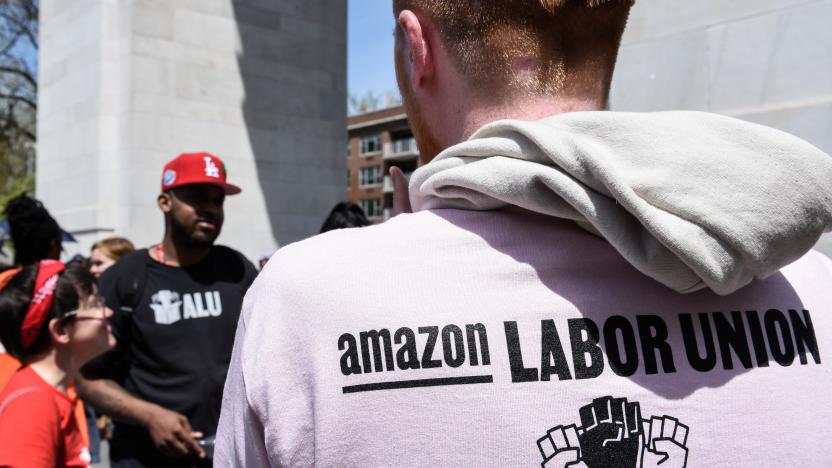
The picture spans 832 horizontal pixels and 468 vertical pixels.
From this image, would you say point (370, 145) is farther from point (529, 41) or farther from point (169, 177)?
point (529, 41)

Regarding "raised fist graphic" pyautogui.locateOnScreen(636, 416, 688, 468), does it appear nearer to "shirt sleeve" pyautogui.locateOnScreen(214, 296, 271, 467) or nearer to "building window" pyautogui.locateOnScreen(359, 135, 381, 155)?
"shirt sleeve" pyautogui.locateOnScreen(214, 296, 271, 467)

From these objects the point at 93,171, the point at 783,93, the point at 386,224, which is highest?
the point at 93,171

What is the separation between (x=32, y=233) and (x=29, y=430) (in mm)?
2942

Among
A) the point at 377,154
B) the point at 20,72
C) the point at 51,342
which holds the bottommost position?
the point at 51,342

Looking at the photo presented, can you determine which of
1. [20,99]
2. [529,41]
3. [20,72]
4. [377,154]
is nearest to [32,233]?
[529,41]

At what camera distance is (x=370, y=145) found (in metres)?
75.4

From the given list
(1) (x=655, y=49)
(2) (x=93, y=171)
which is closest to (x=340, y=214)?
(1) (x=655, y=49)

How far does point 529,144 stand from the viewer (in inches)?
40.3

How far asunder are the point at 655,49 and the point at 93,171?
22.5 feet

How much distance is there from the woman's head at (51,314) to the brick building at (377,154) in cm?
6148

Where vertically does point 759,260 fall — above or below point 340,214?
below

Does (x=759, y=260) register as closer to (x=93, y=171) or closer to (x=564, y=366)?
(x=564, y=366)

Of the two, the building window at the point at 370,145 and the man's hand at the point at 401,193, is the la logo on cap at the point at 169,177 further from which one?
the building window at the point at 370,145

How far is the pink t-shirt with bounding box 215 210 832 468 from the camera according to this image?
3.20ft
